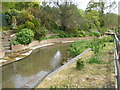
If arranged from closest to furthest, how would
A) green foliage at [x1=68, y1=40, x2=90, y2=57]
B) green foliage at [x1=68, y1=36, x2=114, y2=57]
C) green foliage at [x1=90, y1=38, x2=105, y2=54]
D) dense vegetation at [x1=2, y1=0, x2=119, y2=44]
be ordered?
green foliage at [x1=90, y1=38, x2=105, y2=54]
green foliage at [x1=68, y1=36, x2=114, y2=57]
green foliage at [x1=68, y1=40, x2=90, y2=57]
dense vegetation at [x1=2, y1=0, x2=119, y2=44]

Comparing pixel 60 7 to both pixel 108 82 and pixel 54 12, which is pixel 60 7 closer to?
pixel 54 12

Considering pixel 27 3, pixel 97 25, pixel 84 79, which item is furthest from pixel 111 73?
pixel 97 25

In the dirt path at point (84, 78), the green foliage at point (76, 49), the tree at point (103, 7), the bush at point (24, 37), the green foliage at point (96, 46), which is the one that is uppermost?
the tree at point (103, 7)

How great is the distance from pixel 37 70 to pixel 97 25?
2347 centimetres

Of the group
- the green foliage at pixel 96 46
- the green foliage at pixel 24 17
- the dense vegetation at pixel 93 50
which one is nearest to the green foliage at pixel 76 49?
the dense vegetation at pixel 93 50

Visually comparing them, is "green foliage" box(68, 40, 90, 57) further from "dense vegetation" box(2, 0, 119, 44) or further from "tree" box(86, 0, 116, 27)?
"tree" box(86, 0, 116, 27)

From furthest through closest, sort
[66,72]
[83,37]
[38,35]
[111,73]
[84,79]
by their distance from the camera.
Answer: [83,37] < [38,35] < [66,72] < [111,73] < [84,79]

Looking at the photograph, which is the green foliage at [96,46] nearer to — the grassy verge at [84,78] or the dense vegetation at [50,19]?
the grassy verge at [84,78]

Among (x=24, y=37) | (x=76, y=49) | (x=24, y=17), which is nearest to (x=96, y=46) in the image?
(x=76, y=49)

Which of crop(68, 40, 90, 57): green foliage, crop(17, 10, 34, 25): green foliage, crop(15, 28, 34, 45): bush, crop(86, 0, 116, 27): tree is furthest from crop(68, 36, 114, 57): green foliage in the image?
crop(86, 0, 116, 27): tree

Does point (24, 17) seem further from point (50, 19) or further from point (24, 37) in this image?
point (50, 19)

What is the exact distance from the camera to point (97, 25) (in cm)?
2742

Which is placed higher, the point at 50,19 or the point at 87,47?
the point at 50,19

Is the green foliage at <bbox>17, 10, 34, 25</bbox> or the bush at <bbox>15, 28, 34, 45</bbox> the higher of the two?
the green foliage at <bbox>17, 10, 34, 25</bbox>
